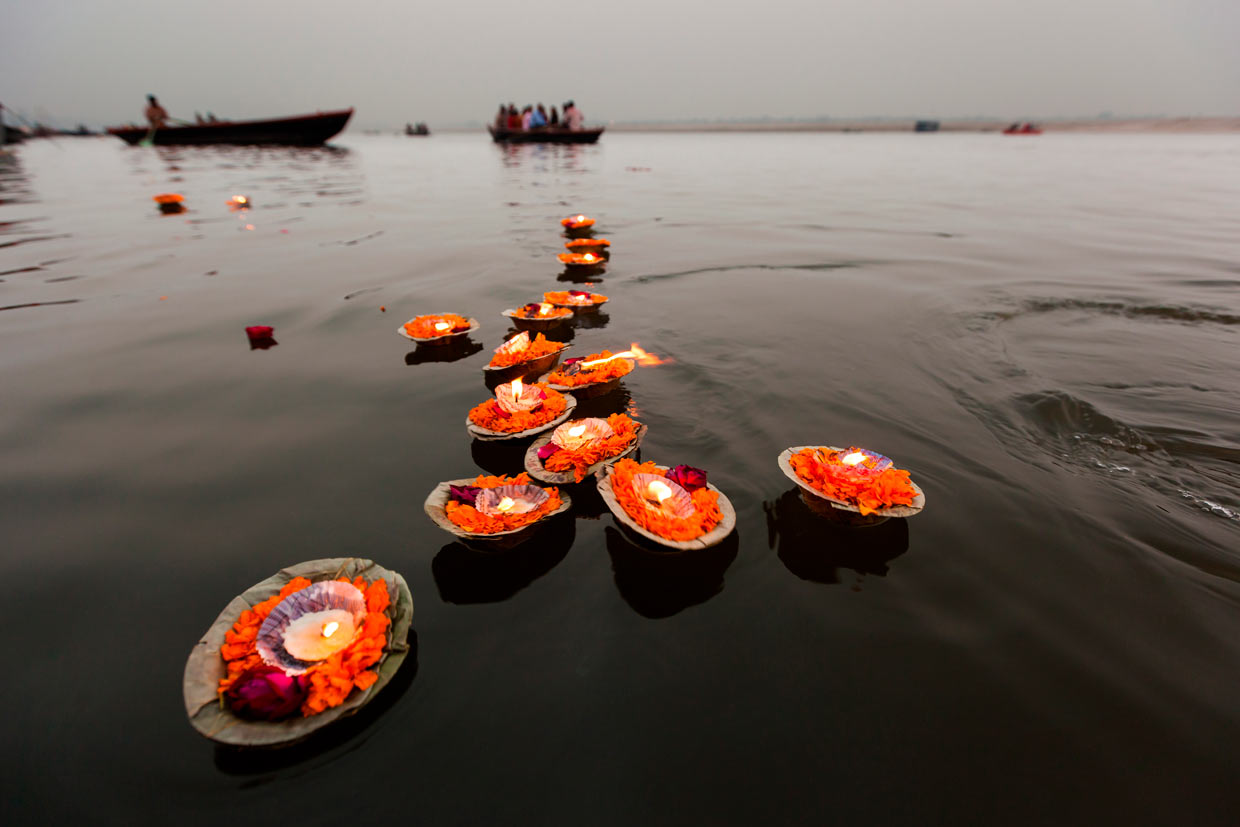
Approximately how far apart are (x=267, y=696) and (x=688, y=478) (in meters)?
2.62

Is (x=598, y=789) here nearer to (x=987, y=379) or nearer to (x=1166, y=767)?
(x=1166, y=767)

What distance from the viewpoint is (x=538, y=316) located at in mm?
6965

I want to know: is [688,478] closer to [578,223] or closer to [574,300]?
[574,300]

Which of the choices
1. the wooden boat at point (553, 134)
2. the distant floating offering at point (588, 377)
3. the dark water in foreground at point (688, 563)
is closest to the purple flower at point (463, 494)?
the dark water in foreground at point (688, 563)

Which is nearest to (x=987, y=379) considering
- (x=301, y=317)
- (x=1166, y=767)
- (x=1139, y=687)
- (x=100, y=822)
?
(x=1139, y=687)

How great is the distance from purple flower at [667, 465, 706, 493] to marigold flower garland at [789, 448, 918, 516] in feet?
2.41

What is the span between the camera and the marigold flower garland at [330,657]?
230 cm

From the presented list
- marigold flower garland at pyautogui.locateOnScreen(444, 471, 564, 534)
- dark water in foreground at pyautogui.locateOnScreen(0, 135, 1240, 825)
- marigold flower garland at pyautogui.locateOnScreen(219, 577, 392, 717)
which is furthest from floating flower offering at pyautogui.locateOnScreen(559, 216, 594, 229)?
marigold flower garland at pyautogui.locateOnScreen(219, 577, 392, 717)

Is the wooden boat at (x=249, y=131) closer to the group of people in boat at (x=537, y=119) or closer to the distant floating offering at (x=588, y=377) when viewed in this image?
the group of people in boat at (x=537, y=119)

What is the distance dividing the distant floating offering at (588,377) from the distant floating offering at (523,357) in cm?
40

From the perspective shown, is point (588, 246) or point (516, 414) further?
point (588, 246)

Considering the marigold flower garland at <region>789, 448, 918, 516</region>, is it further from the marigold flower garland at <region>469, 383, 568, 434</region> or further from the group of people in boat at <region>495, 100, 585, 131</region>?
the group of people in boat at <region>495, 100, 585, 131</region>

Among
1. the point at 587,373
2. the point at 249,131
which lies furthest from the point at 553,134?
the point at 587,373

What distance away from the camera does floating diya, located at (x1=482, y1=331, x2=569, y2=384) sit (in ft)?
18.9
